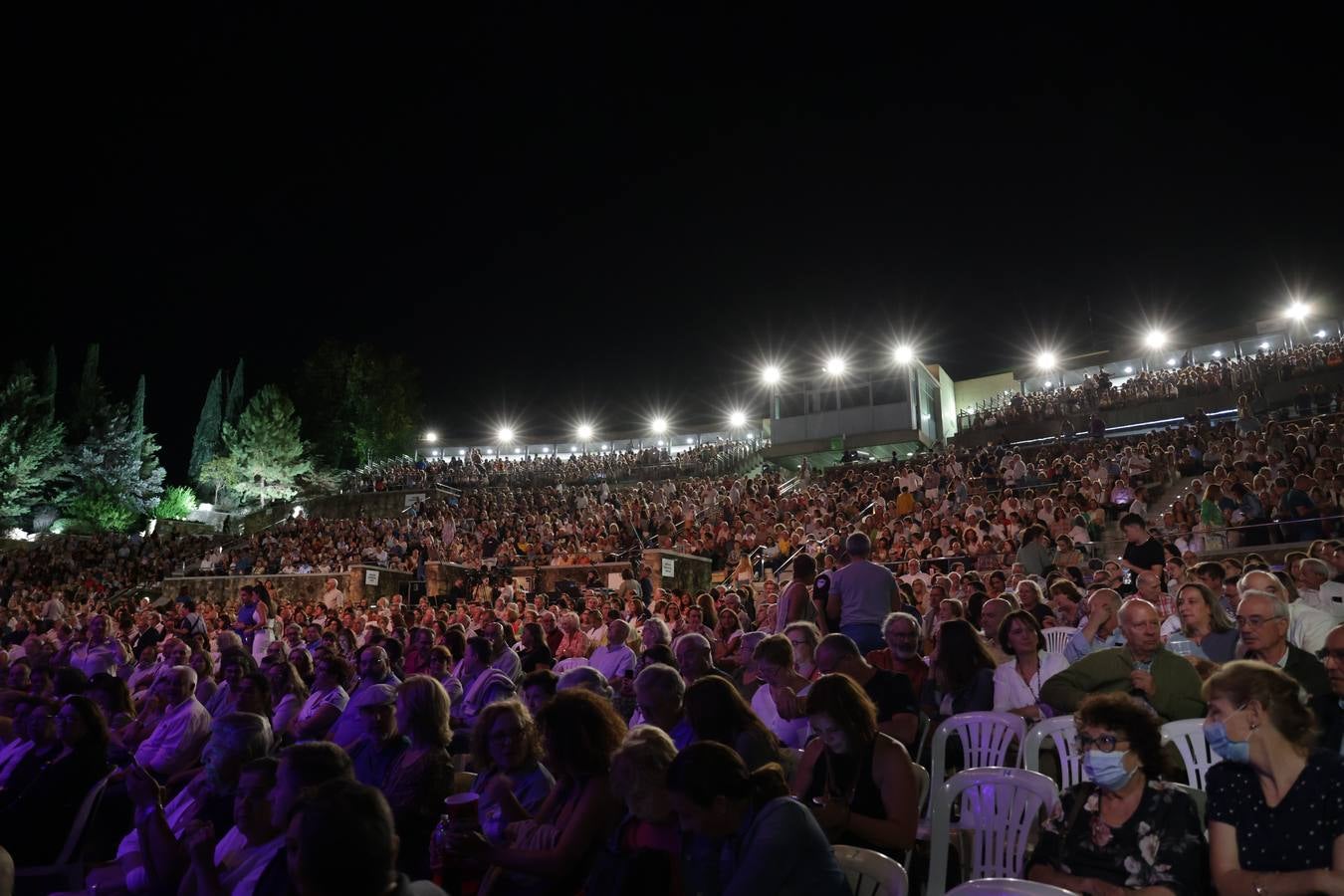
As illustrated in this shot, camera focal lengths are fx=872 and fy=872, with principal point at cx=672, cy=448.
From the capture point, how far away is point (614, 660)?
26.5 ft

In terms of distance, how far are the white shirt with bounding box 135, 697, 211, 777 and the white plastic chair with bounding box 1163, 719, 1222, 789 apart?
18.5ft

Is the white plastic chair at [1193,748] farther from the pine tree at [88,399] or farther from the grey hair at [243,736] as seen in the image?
the pine tree at [88,399]

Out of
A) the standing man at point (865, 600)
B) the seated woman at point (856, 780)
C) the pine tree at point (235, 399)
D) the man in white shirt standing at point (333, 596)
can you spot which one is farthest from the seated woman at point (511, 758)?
the pine tree at point (235, 399)

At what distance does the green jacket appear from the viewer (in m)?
4.17

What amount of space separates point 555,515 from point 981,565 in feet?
52.2

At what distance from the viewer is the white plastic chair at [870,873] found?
261cm

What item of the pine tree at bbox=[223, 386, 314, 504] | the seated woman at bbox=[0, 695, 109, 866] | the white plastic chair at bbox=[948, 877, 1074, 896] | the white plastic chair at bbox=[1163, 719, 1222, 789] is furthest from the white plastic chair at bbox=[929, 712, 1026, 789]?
the pine tree at bbox=[223, 386, 314, 504]

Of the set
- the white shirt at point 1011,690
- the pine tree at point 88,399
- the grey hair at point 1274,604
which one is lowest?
the white shirt at point 1011,690

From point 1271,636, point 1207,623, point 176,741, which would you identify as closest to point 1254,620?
point 1271,636

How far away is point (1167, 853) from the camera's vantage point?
9.09 feet

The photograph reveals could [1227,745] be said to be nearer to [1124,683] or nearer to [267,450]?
[1124,683]

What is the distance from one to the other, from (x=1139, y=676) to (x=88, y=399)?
53.9 m

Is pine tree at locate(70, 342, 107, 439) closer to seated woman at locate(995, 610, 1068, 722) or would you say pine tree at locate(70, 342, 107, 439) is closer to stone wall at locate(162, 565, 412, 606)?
stone wall at locate(162, 565, 412, 606)

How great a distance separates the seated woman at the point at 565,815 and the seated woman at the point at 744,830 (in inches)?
25.0
